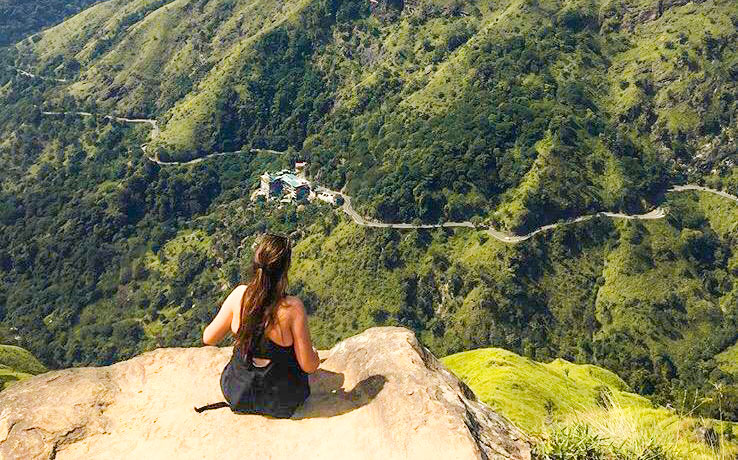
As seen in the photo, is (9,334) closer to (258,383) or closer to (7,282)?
(7,282)

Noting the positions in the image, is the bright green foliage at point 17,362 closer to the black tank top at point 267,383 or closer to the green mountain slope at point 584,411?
the green mountain slope at point 584,411

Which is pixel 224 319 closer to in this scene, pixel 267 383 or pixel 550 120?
pixel 267 383

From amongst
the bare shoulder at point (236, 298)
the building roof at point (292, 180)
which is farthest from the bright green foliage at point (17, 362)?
the building roof at point (292, 180)

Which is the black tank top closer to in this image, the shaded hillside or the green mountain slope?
the green mountain slope

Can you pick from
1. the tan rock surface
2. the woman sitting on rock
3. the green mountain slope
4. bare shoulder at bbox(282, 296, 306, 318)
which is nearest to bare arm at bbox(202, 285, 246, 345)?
the woman sitting on rock

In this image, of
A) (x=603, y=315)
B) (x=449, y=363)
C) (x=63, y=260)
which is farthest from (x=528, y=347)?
(x=63, y=260)

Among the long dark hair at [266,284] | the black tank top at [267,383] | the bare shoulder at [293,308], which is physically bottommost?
the black tank top at [267,383]
